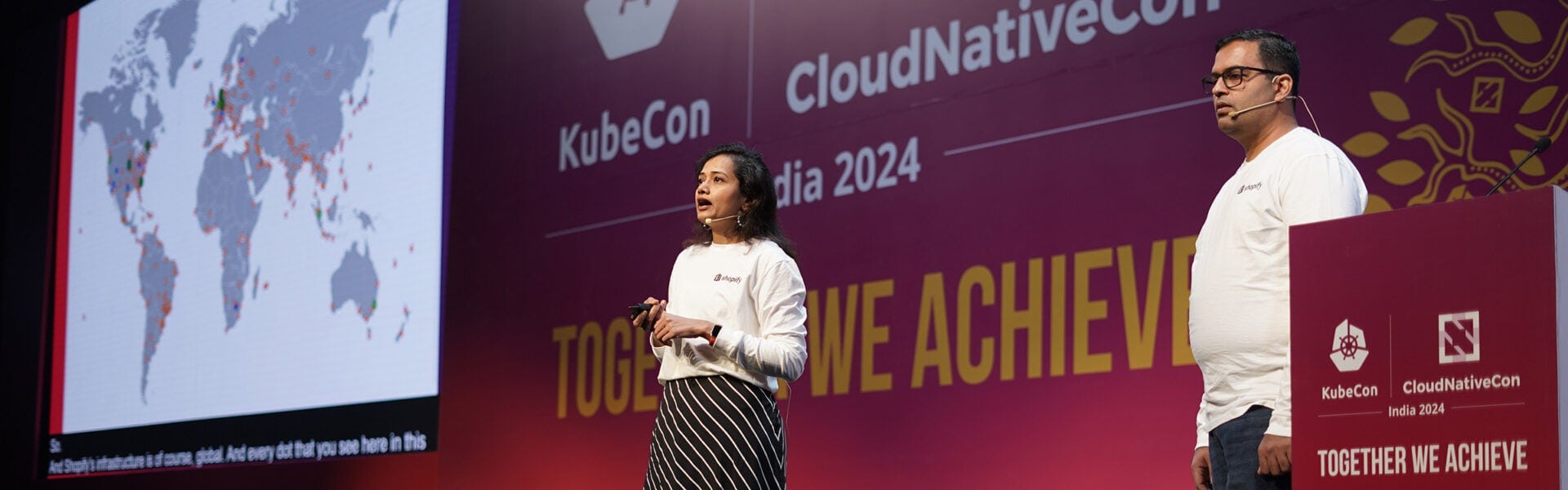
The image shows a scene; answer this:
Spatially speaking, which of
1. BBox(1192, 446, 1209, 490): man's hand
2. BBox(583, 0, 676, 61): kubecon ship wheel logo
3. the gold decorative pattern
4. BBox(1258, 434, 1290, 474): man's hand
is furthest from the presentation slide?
BBox(1258, 434, 1290, 474): man's hand

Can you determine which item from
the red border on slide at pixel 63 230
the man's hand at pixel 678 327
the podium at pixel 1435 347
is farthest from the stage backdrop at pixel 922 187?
the red border on slide at pixel 63 230

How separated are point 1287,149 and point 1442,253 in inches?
22.7

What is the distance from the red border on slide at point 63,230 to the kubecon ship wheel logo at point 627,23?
3479 millimetres

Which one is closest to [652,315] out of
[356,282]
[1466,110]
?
[1466,110]

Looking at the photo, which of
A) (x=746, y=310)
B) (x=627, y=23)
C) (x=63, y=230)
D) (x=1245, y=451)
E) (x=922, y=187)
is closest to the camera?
(x=1245, y=451)

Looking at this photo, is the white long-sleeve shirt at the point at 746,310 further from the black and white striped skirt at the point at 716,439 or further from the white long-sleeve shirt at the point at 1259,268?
the white long-sleeve shirt at the point at 1259,268

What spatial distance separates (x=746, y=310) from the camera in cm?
291

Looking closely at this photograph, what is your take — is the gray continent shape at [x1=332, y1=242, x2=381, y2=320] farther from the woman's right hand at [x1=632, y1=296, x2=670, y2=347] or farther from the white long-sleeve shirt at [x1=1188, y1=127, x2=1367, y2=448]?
the white long-sleeve shirt at [x1=1188, y1=127, x2=1367, y2=448]

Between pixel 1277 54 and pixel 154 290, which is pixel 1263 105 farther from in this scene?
pixel 154 290

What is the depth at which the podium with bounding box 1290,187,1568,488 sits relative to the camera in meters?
1.59

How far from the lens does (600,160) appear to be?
519cm

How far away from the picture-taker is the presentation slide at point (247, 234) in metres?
5.75

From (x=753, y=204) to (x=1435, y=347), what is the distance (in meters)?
Answer: 1.54

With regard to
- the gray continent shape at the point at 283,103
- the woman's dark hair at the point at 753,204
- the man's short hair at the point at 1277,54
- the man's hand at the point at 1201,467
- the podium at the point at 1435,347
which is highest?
the gray continent shape at the point at 283,103
